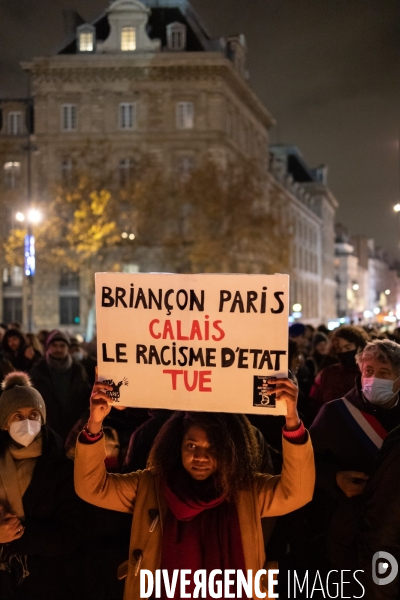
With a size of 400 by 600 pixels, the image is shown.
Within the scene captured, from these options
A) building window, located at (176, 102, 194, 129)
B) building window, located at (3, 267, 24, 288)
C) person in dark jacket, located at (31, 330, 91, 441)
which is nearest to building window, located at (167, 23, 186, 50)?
building window, located at (176, 102, 194, 129)

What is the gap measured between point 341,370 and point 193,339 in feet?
8.16

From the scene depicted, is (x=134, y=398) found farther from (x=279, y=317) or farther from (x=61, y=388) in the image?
(x=61, y=388)

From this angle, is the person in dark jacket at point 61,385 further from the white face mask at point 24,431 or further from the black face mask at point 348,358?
the white face mask at point 24,431

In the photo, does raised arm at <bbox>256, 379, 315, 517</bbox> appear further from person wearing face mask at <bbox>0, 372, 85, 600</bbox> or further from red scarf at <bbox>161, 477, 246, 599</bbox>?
person wearing face mask at <bbox>0, 372, 85, 600</bbox>

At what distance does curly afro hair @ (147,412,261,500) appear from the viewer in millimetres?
2973

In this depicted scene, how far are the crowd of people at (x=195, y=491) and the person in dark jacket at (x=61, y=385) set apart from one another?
1.52 meters

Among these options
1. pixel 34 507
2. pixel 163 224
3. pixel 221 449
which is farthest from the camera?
pixel 163 224

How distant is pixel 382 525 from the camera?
9.95 ft

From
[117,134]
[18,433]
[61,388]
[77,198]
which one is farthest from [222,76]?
[18,433]

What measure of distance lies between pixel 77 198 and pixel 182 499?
31826 mm

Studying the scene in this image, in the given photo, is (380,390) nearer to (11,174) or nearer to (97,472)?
(97,472)

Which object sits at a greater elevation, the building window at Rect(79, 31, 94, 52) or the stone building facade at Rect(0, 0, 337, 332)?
the building window at Rect(79, 31, 94, 52)

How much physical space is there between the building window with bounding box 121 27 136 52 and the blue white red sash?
46175 mm

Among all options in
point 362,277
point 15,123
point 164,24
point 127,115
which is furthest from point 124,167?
point 362,277
